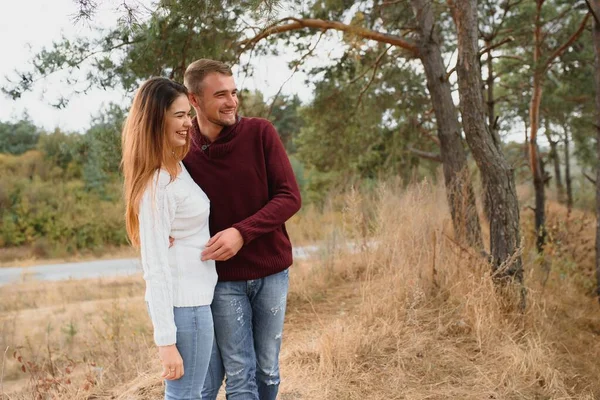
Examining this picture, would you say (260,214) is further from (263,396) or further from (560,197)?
(560,197)

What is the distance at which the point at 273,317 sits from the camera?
218cm

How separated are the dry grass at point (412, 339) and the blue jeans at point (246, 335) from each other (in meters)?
1.20

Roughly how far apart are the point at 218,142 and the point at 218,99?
16 cm

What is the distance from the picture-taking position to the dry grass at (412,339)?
138 inches

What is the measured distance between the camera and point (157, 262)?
1667mm

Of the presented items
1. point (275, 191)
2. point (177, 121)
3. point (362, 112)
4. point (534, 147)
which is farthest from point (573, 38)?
point (177, 121)

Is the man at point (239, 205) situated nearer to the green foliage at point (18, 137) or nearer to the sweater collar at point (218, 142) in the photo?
the sweater collar at point (218, 142)

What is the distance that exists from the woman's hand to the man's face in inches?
33.5

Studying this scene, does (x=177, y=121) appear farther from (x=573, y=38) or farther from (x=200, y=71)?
(x=573, y=38)

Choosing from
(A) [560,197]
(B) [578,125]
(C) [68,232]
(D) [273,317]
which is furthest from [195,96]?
(A) [560,197]

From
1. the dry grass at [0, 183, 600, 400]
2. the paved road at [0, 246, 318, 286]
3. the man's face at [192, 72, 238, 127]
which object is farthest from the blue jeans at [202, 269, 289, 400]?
the paved road at [0, 246, 318, 286]

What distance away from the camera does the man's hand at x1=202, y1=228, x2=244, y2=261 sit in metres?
1.82

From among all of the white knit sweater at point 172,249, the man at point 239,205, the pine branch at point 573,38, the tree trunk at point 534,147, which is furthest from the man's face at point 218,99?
the tree trunk at point 534,147

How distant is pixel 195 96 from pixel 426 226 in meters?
3.19
